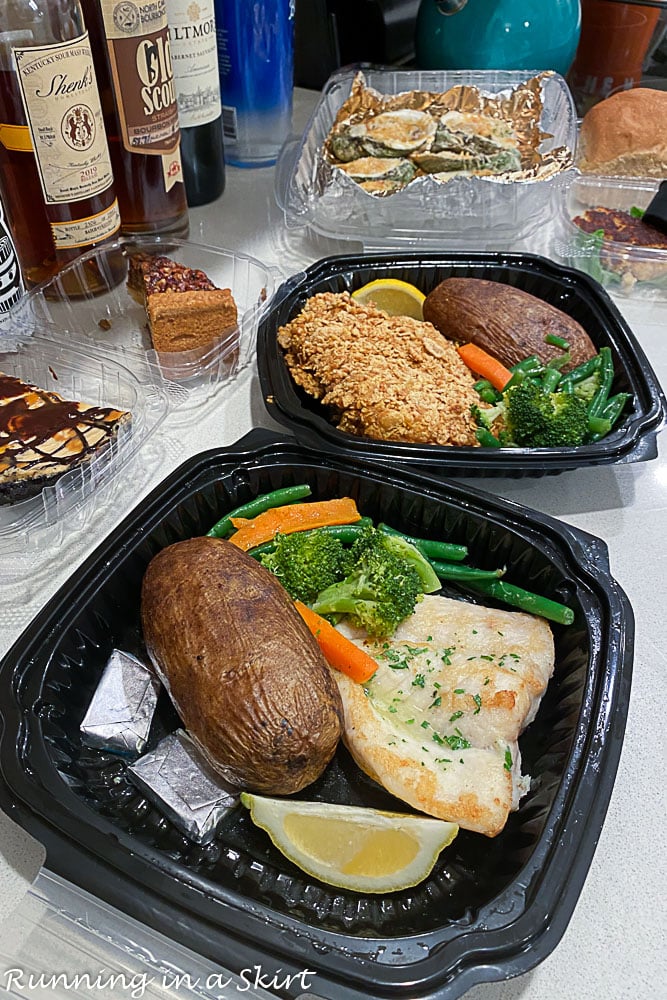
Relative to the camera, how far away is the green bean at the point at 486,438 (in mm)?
1559

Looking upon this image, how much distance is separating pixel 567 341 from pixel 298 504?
0.81 metres

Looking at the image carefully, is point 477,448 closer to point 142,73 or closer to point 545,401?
point 545,401

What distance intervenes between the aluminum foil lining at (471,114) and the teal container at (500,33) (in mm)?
199

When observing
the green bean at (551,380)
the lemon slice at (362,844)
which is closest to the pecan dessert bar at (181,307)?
the green bean at (551,380)

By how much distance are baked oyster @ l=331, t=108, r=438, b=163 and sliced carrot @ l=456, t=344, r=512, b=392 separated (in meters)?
0.88

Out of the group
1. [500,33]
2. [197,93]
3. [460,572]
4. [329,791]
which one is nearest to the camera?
[329,791]

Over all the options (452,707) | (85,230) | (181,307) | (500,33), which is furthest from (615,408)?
(500,33)

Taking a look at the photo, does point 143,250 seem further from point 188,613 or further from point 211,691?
point 211,691

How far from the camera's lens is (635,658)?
4.21 ft

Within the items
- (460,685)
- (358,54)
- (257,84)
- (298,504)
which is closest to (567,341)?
(298,504)

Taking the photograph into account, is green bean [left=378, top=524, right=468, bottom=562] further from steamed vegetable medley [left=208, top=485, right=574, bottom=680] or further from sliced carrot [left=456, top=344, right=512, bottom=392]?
sliced carrot [left=456, top=344, right=512, bottom=392]

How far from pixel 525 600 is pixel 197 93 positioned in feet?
5.45

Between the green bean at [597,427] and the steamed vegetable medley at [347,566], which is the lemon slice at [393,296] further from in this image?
the steamed vegetable medley at [347,566]

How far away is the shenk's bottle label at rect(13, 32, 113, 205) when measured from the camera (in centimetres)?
148
